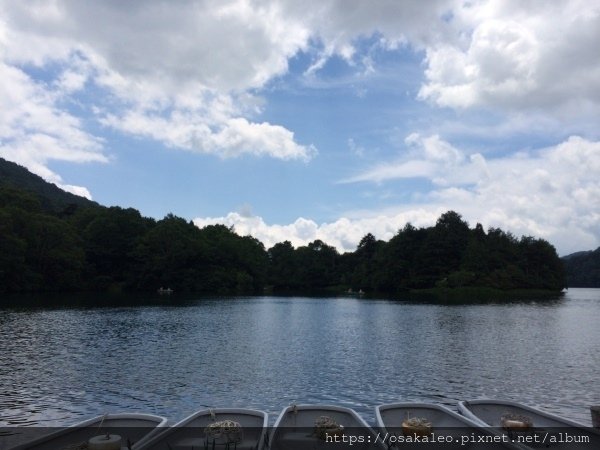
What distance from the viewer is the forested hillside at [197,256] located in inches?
4473

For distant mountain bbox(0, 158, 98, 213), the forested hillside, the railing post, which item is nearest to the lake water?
the railing post

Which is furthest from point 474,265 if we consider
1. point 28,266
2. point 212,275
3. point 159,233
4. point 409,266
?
point 28,266

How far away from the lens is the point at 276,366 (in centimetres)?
2972

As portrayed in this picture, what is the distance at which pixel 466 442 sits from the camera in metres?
12.8

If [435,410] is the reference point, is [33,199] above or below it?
above

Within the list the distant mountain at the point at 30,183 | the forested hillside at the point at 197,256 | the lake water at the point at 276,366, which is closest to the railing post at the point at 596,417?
the lake water at the point at 276,366

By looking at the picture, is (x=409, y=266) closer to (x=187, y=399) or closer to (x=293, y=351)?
(x=293, y=351)

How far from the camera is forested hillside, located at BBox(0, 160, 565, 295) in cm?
11362

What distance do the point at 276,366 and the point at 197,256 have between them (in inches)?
4932

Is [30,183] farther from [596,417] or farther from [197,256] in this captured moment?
[596,417]

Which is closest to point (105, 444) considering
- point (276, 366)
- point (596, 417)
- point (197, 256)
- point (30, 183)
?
point (596, 417)

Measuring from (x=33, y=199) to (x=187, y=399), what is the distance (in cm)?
10769

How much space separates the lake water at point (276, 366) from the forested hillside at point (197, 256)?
222 feet

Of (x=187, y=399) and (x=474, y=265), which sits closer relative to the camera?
(x=187, y=399)
